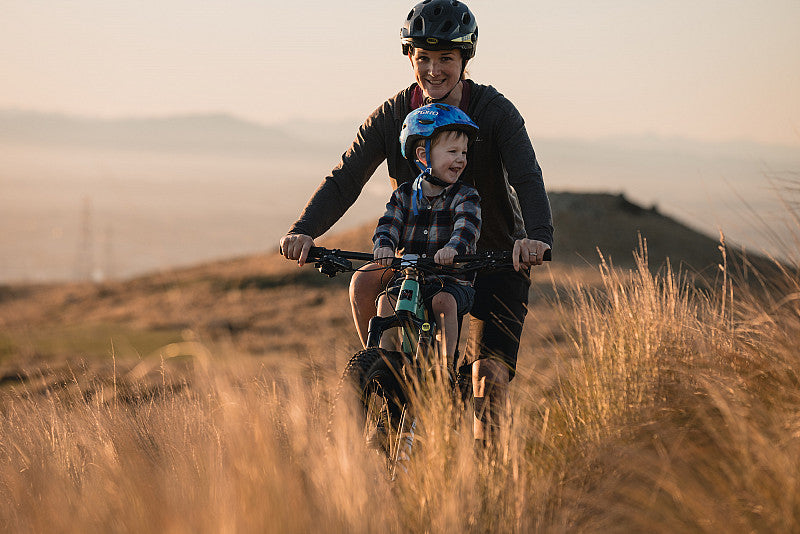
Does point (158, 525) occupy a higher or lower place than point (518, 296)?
lower

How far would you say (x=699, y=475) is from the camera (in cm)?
381

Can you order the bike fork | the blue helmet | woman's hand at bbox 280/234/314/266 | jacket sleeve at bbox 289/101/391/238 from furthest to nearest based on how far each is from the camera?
jacket sleeve at bbox 289/101/391/238
woman's hand at bbox 280/234/314/266
the blue helmet
the bike fork

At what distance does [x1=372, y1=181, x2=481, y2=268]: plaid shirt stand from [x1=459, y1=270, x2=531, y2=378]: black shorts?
67 centimetres

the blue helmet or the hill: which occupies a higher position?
the blue helmet

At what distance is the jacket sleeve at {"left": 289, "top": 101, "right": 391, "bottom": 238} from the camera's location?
5.11m

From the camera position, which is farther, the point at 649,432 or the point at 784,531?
the point at 649,432

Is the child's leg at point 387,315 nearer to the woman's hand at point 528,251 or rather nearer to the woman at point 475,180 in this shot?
the woman at point 475,180

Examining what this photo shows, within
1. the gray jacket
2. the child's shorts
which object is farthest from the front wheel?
the gray jacket

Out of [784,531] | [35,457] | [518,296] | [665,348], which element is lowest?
[35,457]

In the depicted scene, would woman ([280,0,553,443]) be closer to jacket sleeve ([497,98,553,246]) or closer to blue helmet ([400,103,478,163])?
jacket sleeve ([497,98,553,246])

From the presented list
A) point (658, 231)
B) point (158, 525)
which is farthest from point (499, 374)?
point (658, 231)

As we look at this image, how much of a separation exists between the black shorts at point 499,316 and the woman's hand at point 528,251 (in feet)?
2.38

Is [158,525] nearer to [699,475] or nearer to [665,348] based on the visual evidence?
[699,475]

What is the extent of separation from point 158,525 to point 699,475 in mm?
2411
